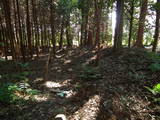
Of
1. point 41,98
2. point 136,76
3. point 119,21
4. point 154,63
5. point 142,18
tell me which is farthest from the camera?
point 142,18

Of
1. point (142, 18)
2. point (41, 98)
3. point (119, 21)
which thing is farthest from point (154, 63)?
point (142, 18)

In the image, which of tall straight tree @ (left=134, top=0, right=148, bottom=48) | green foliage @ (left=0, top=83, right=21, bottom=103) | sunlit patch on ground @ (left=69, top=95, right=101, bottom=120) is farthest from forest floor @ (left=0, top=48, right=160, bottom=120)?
tall straight tree @ (left=134, top=0, right=148, bottom=48)

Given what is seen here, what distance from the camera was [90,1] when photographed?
17984mm

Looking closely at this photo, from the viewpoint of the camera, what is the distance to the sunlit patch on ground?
480 centimetres

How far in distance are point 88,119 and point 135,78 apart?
3.50 m

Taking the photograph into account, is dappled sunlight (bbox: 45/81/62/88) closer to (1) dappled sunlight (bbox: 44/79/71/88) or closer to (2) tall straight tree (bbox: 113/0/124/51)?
(1) dappled sunlight (bbox: 44/79/71/88)

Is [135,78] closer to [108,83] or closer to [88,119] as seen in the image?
[108,83]

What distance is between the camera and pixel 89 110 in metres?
5.14

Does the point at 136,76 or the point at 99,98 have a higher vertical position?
the point at 136,76

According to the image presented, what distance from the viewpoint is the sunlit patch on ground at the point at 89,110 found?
4801 millimetres

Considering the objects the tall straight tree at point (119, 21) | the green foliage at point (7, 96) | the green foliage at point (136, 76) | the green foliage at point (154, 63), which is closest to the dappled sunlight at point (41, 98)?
the green foliage at point (7, 96)

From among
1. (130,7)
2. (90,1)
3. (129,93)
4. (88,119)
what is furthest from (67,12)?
(88,119)

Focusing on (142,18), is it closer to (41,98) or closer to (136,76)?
(136,76)

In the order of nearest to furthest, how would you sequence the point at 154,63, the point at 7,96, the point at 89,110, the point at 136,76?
the point at 89,110, the point at 7,96, the point at 136,76, the point at 154,63
